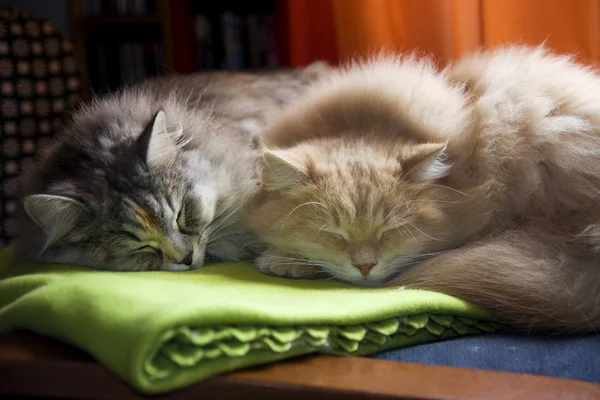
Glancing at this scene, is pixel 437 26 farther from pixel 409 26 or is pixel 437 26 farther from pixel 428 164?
pixel 428 164

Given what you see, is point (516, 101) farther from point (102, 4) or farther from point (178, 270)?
point (102, 4)

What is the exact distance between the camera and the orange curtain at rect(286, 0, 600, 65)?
1705 mm

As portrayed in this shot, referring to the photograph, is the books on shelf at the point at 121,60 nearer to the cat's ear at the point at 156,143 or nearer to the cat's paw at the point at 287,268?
the cat's ear at the point at 156,143

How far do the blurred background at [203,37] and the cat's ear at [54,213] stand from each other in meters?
0.26

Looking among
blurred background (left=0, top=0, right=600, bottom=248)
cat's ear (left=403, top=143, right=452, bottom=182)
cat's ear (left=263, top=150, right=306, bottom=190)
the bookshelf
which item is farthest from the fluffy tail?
the bookshelf

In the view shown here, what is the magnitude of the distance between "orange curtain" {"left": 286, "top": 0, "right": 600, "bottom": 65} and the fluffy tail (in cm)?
76

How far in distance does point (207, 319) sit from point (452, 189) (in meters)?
0.66

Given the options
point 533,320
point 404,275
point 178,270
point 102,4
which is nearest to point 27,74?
point 102,4

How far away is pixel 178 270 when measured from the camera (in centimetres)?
136

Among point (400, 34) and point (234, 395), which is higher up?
point (400, 34)

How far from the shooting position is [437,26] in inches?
75.4

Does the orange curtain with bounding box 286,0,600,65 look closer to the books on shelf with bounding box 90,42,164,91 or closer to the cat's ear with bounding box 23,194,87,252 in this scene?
the books on shelf with bounding box 90,42,164,91

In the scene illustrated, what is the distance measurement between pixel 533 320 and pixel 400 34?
1.19 meters

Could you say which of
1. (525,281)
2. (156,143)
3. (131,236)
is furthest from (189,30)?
(525,281)
